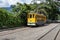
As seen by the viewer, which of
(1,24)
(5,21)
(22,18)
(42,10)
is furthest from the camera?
(42,10)

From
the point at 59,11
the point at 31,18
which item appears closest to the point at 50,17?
the point at 59,11

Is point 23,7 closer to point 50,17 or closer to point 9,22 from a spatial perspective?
point 9,22

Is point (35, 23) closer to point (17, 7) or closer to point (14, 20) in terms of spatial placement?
point (14, 20)

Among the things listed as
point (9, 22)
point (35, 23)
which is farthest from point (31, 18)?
point (9, 22)

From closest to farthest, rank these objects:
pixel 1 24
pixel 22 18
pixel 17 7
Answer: pixel 1 24 → pixel 22 18 → pixel 17 7

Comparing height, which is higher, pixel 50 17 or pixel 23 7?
pixel 23 7

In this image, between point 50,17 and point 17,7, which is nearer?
point 17,7

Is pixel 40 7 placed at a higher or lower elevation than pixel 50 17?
higher

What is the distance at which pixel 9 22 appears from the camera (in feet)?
115

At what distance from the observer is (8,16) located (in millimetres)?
34688

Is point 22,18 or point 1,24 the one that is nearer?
point 1,24

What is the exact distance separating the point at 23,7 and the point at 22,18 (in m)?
3.05

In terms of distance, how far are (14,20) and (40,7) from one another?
26.8 meters

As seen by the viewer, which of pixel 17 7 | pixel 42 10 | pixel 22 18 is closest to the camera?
pixel 22 18
